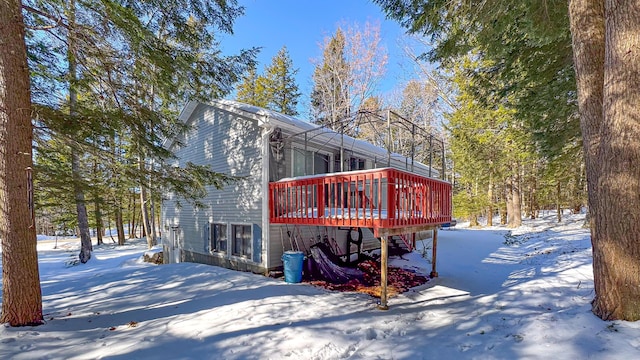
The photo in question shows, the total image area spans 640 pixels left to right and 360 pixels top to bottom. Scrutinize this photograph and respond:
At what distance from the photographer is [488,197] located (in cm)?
2005

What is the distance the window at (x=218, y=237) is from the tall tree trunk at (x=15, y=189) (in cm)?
503

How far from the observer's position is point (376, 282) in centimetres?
757

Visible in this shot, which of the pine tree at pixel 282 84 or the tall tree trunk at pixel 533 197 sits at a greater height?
the pine tree at pixel 282 84

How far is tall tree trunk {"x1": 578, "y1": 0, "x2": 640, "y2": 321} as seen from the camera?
3631 mm

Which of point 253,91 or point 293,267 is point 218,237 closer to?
point 293,267

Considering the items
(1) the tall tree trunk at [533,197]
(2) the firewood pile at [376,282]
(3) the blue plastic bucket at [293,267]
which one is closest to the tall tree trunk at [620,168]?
(2) the firewood pile at [376,282]

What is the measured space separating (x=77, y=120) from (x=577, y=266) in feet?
36.0

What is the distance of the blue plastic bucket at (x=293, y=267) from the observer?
7.36 m

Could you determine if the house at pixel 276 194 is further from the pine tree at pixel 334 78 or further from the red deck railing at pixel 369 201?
the pine tree at pixel 334 78

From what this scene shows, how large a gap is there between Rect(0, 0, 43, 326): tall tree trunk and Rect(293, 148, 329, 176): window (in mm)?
5733

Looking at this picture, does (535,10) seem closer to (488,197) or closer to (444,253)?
(444,253)

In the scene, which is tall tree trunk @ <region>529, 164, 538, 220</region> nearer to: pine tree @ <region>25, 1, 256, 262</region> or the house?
the house

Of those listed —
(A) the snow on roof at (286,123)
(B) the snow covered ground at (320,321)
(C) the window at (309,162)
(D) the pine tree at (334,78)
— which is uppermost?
(D) the pine tree at (334,78)

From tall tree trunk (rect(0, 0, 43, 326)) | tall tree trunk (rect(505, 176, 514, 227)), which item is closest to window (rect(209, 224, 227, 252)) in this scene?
tall tree trunk (rect(0, 0, 43, 326))
